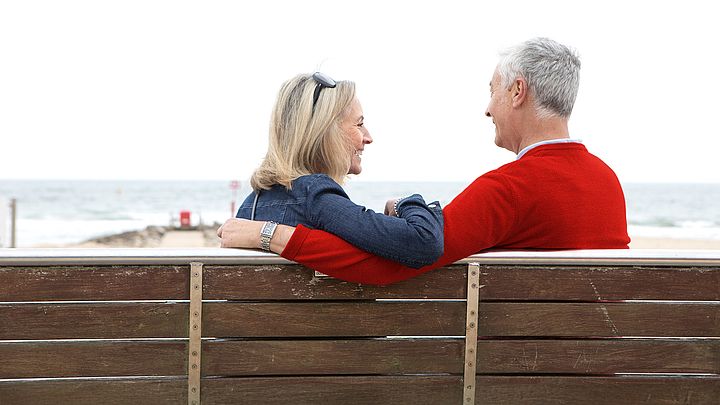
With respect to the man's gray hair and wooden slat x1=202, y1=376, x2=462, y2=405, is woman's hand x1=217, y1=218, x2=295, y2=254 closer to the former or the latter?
wooden slat x1=202, y1=376, x2=462, y2=405

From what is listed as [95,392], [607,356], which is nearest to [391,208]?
[607,356]

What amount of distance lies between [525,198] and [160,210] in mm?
44425

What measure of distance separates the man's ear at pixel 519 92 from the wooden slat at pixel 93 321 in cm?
131

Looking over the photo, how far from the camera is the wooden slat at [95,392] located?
234 centimetres

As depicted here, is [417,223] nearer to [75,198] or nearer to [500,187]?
[500,187]

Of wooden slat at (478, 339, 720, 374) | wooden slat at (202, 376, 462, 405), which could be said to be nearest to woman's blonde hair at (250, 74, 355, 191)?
wooden slat at (202, 376, 462, 405)

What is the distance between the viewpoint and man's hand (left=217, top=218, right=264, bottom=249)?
2400mm

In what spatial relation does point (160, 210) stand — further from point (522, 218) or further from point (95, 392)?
point (522, 218)

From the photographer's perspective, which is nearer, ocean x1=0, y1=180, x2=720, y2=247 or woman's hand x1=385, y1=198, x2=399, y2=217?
woman's hand x1=385, y1=198, x2=399, y2=217

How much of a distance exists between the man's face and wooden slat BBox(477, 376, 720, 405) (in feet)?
2.95

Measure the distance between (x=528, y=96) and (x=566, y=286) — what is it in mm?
735

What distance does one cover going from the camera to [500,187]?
251 centimetres

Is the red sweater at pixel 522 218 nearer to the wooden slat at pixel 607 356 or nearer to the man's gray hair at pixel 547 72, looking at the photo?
the man's gray hair at pixel 547 72

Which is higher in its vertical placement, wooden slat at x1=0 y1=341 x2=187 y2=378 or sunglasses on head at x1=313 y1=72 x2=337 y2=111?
sunglasses on head at x1=313 y1=72 x2=337 y2=111
